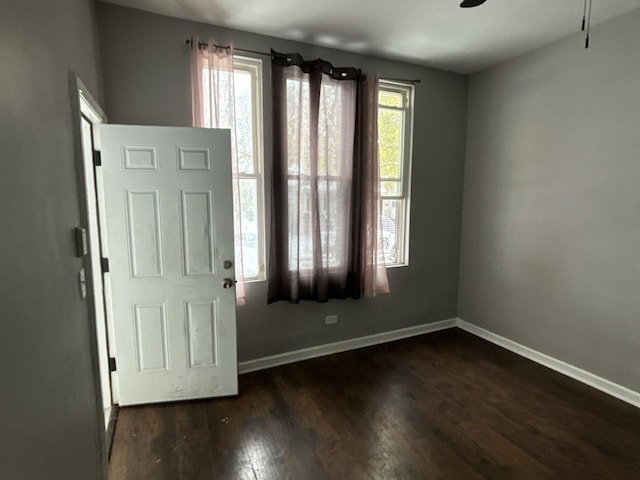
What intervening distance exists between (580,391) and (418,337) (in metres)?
1.43

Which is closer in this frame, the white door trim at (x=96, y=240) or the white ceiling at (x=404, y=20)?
the white door trim at (x=96, y=240)

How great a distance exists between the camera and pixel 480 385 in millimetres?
2703

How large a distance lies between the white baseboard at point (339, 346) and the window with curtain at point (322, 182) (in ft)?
1.79

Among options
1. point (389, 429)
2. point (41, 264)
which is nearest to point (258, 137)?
point (41, 264)

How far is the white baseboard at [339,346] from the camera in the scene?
2928 mm

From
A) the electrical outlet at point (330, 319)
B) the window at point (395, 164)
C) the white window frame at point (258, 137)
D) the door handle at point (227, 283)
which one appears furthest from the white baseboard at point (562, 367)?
the door handle at point (227, 283)

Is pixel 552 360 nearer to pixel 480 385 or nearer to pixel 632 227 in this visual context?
pixel 480 385

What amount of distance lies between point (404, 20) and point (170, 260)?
8.07 ft

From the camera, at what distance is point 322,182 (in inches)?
114

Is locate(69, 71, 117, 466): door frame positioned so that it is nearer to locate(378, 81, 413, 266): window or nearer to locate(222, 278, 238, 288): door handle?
locate(222, 278, 238, 288): door handle

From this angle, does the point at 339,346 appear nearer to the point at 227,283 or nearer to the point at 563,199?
the point at 227,283

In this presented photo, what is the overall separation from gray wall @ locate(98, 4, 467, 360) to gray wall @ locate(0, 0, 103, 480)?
85 cm

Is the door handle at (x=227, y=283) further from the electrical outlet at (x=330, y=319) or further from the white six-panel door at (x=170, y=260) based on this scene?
the electrical outlet at (x=330, y=319)

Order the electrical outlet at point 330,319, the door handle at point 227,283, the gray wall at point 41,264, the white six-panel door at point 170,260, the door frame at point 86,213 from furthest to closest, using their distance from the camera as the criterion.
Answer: the electrical outlet at point 330,319 < the door handle at point 227,283 < the white six-panel door at point 170,260 < the door frame at point 86,213 < the gray wall at point 41,264
